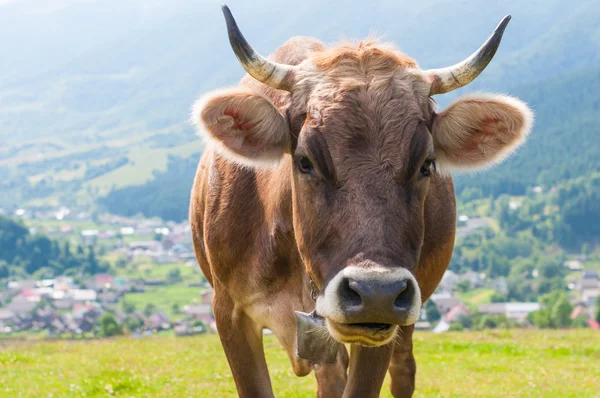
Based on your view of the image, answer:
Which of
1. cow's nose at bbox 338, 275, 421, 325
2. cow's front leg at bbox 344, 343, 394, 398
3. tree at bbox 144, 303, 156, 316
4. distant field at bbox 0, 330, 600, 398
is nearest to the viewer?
cow's nose at bbox 338, 275, 421, 325

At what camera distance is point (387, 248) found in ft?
17.2

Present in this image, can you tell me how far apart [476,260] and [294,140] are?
128m

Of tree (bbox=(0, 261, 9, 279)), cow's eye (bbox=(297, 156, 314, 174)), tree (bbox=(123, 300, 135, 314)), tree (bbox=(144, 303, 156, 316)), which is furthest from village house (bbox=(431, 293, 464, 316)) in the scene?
tree (bbox=(0, 261, 9, 279))

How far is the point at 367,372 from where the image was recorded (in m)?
7.20

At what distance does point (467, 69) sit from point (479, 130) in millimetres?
564

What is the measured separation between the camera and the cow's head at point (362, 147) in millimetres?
5250

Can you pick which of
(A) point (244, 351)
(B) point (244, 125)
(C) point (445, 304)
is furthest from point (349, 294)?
(C) point (445, 304)

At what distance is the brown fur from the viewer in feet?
18.1

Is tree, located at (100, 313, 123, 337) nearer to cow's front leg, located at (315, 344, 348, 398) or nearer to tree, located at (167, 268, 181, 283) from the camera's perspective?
cow's front leg, located at (315, 344, 348, 398)

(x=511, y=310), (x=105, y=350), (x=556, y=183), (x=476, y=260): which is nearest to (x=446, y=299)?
(x=511, y=310)

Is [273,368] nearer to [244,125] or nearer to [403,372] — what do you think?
[403,372]

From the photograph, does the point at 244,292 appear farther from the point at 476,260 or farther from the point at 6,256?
the point at 6,256

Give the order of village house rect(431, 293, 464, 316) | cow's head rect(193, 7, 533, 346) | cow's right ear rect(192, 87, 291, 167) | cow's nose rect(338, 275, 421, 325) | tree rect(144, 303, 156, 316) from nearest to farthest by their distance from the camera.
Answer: cow's nose rect(338, 275, 421, 325) → cow's head rect(193, 7, 533, 346) → cow's right ear rect(192, 87, 291, 167) → village house rect(431, 293, 464, 316) → tree rect(144, 303, 156, 316)

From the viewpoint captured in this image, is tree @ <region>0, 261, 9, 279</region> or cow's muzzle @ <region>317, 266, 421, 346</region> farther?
tree @ <region>0, 261, 9, 279</region>
